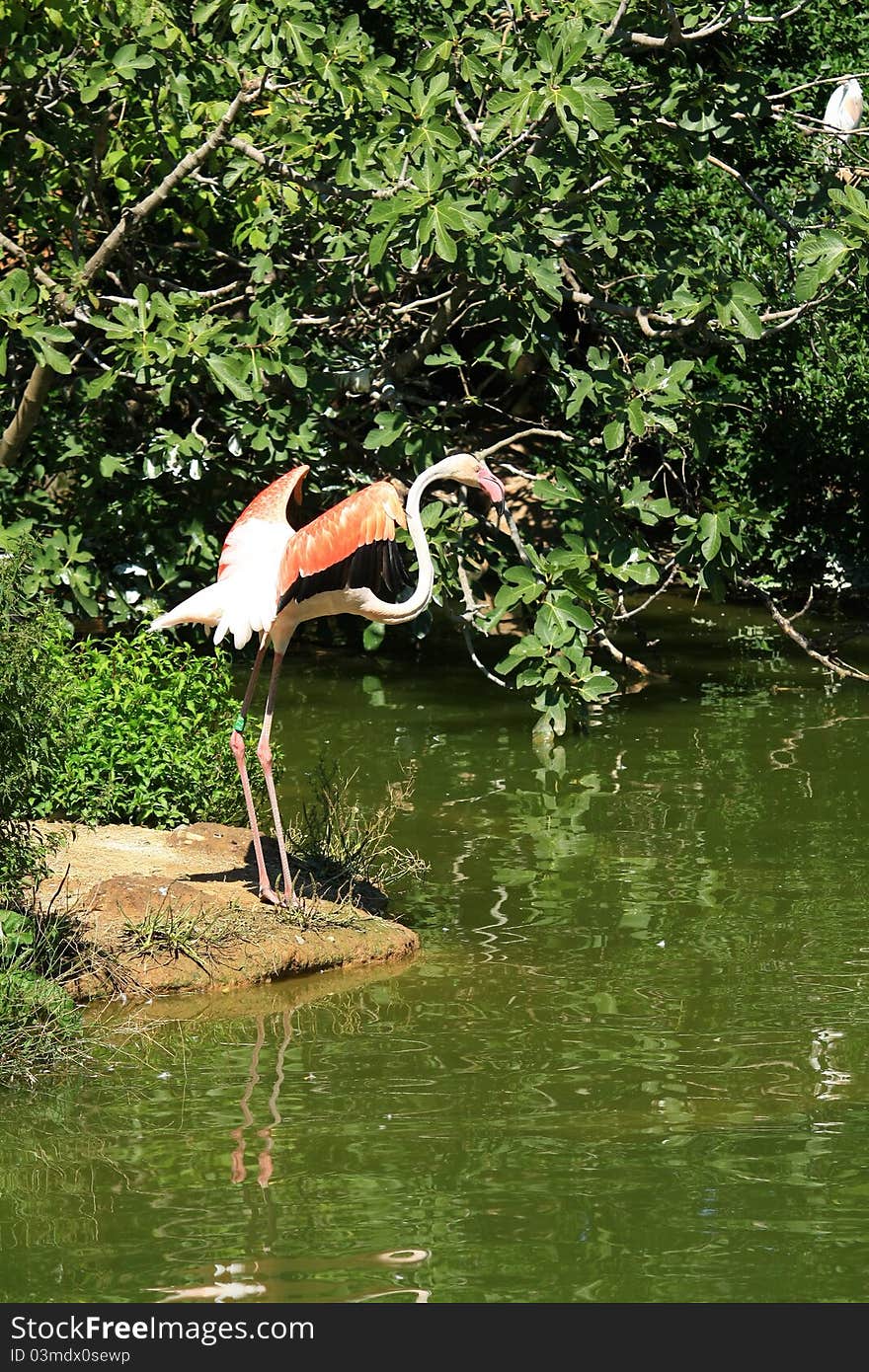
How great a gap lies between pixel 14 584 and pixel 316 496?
5851mm

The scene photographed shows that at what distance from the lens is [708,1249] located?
17.0ft

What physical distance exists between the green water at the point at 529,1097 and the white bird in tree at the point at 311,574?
1162 mm

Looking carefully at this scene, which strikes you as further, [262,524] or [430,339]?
[430,339]

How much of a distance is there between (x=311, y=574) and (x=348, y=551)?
18 cm

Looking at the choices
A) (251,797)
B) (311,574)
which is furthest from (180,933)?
(311,574)

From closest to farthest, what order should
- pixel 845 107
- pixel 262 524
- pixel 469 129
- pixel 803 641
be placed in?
pixel 262 524 → pixel 469 129 → pixel 803 641 → pixel 845 107

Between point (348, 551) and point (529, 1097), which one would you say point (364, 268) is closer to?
point (348, 551)

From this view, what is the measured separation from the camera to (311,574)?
7.87 metres

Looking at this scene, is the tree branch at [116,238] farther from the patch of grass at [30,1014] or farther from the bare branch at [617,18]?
the patch of grass at [30,1014]

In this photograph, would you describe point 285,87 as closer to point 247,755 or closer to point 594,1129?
point 247,755

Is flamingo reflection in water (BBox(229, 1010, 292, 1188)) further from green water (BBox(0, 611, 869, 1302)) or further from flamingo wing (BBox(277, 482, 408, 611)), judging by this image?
flamingo wing (BBox(277, 482, 408, 611))

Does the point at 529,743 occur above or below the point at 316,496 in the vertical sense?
below

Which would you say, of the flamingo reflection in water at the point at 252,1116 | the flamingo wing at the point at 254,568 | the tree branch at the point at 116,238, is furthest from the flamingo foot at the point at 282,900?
Answer: the tree branch at the point at 116,238

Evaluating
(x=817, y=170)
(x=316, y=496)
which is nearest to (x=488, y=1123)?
(x=316, y=496)
